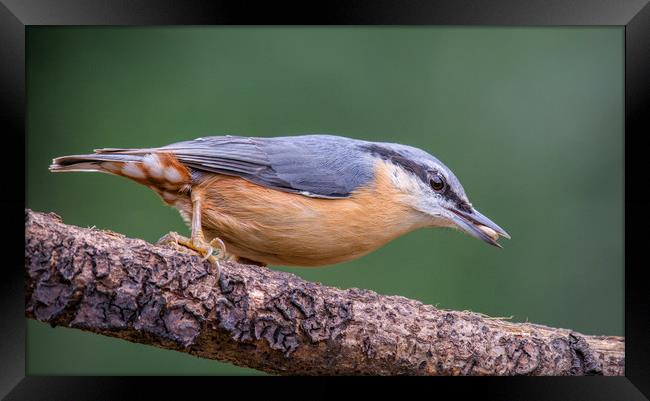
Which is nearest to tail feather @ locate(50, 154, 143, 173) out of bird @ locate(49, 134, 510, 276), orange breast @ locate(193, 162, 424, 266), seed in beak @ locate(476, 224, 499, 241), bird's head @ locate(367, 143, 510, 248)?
A: bird @ locate(49, 134, 510, 276)

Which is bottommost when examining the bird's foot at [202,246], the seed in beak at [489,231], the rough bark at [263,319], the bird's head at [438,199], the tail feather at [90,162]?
the rough bark at [263,319]

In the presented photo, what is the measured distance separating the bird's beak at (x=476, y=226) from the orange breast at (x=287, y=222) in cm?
42

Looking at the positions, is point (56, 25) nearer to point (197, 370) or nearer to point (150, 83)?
point (150, 83)

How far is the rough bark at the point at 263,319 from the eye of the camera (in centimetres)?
289

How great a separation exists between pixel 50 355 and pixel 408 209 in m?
2.05

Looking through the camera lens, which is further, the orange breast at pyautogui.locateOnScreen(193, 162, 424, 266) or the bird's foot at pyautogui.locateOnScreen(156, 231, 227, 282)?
the orange breast at pyautogui.locateOnScreen(193, 162, 424, 266)

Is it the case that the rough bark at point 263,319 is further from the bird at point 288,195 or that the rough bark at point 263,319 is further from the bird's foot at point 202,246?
the bird at point 288,195

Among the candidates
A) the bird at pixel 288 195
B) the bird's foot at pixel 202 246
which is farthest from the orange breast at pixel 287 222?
the bird's foot at pixel 202 246

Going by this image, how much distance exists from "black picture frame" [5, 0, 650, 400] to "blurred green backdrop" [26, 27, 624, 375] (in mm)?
117

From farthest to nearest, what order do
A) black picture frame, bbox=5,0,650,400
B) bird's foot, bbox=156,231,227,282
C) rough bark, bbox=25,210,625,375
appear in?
black picture frame, bbox=5,0,650,400, bird's foot, bbox=156,231,227,282, rough bark, bbox=25,210,625,375

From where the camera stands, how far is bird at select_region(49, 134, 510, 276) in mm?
3332

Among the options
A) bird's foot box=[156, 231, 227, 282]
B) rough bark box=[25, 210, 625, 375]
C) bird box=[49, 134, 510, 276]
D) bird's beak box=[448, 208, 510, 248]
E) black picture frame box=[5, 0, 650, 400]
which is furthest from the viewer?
bird's beak box=[448, 208, 510, 248]

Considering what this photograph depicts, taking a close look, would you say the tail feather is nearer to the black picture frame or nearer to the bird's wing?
the bird's wing

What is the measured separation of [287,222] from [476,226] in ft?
3.35
